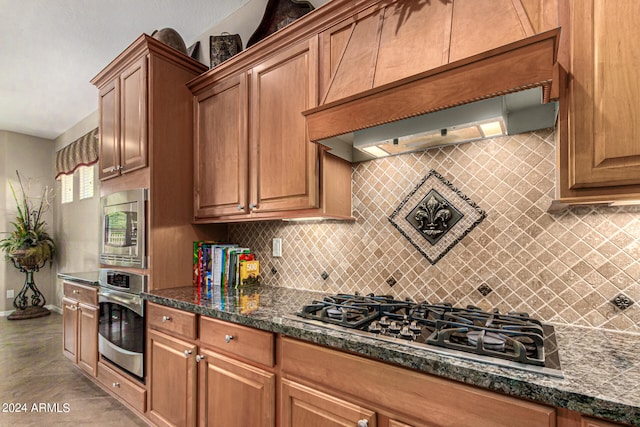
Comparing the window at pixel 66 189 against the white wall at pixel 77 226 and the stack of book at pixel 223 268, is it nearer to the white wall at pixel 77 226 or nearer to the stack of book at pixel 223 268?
the white wall at pixel 77 226

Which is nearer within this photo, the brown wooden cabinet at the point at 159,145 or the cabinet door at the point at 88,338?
the brown wooden cabinet at the point at 159,145

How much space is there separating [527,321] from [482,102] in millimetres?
862

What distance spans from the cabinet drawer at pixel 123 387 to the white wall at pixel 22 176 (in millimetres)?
4281

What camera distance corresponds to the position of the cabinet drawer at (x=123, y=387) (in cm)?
211

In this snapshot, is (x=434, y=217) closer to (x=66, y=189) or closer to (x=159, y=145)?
(x=159, y=145)

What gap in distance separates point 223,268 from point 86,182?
397 cm

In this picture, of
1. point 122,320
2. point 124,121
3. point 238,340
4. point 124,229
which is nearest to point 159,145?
point 124,121

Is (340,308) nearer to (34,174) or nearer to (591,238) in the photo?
(591,238)

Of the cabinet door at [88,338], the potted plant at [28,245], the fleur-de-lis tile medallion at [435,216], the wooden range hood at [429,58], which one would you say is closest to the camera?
the wooden range hood at [429,58]

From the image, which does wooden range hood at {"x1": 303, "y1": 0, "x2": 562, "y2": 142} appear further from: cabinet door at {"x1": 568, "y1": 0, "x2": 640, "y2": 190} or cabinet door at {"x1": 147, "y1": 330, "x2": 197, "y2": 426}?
cabinet door at {"x1": 147, "y1": 330, "x2": 197, "y2": 426}

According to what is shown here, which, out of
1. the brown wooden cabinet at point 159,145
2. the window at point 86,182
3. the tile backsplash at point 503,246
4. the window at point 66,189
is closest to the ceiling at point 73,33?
the brown wooden cabinet at point 159,145

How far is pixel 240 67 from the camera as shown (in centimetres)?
204

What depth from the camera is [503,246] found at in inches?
56.6

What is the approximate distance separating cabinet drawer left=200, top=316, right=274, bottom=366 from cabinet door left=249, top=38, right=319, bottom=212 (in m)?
0.67
